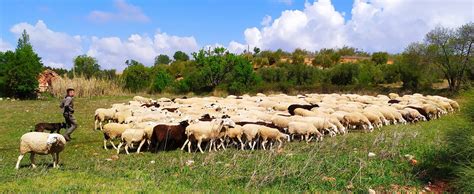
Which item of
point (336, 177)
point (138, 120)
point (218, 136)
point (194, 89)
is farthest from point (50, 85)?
point (336, 177)

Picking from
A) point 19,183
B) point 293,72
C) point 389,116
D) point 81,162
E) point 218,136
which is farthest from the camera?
point 293,72

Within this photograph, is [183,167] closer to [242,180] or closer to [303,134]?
[242,180]

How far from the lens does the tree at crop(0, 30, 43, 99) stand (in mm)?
36406

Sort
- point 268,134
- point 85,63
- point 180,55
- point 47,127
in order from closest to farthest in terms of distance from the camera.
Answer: point 268,134 → point 47,127 → point 85,63 → point 180,55

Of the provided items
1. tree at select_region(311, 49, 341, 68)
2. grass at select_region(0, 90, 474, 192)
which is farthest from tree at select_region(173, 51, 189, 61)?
grass at select_region(0, 90, 474, 192)

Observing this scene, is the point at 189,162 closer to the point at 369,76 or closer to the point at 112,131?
the point at 112,131

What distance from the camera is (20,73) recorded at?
36438mm

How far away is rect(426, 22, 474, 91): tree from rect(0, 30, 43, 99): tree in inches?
1427

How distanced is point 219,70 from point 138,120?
105 ft

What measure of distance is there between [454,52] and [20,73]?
3874 cm

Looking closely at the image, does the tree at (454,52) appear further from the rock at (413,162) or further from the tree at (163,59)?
the tree at (163,59)

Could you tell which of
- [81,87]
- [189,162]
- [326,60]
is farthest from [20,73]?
[326,60]

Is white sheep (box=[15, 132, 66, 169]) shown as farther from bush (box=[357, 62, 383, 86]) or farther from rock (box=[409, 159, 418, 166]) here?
bush (box=[357, 62, 383, 86])

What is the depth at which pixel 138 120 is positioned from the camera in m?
16.6
